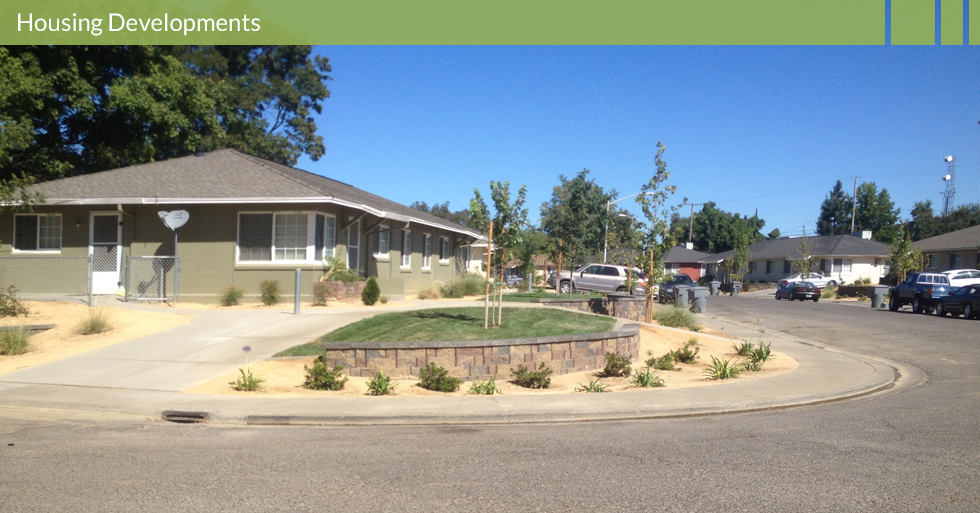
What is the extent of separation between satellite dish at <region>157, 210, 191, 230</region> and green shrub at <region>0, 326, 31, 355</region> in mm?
5875

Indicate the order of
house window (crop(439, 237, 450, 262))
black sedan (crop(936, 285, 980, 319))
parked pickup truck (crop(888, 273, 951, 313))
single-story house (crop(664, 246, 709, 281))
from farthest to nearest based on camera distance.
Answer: single-story house (crop(664, 246, 709, 281)) → house window (crop(439, 237, 450, 262)) → parked pickup truck (crop(888, 273, 951, 313)) → black sedan (crop(936, 285, 980, 319))

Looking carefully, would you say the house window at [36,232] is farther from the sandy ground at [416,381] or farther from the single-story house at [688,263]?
the single-story house at [688,263]

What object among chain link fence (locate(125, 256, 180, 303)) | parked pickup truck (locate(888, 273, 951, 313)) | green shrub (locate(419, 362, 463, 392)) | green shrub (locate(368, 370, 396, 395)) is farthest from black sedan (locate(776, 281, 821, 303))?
green shrub (locate(368, 370, 396, 395))

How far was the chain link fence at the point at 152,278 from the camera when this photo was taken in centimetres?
2005

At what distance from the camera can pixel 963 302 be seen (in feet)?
88.1

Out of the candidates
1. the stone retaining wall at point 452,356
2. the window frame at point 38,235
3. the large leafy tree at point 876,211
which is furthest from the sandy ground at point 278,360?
the large leafy tree at point 876,211

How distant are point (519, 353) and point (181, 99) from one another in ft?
68.5

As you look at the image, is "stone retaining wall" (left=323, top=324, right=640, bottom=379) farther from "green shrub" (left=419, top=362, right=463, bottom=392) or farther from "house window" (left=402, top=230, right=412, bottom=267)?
"house window" (left=402, top=230, right=412, bottom=267)

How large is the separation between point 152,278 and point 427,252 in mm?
11285

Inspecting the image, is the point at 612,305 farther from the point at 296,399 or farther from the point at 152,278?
the point at 152,278

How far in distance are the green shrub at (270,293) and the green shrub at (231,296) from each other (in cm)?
66

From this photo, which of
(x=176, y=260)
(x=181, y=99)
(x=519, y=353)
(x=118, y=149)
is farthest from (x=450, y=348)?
(x=118, y=149)

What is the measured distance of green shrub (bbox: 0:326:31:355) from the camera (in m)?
13.1
